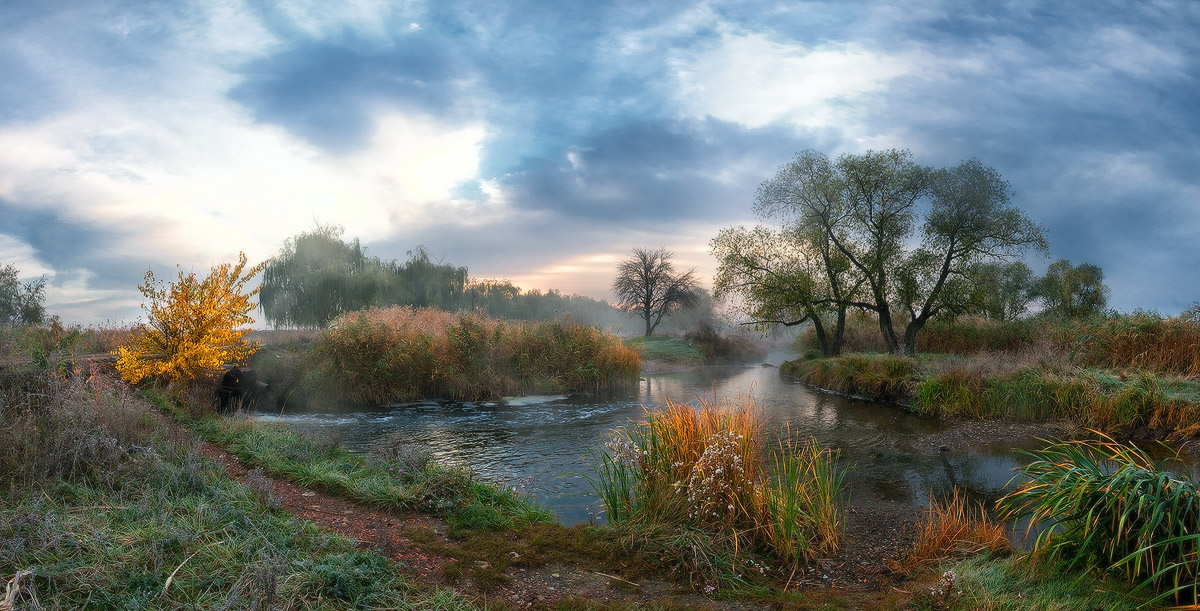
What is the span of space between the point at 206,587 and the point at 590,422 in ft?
30.1

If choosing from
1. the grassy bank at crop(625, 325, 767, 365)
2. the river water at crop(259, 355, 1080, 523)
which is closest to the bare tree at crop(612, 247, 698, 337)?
the grassy bank at crop(625, 325, 767, 365)

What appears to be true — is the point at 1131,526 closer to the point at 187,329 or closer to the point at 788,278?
the point at 187,329

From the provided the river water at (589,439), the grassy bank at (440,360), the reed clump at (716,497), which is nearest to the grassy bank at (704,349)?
the grassy bank at (440,360)

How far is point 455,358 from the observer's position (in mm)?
16578

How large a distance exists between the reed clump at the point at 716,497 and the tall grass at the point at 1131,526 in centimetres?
163

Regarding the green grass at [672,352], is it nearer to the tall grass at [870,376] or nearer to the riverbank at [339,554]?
the tall grass at [870,376]

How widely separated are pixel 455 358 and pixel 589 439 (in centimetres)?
709

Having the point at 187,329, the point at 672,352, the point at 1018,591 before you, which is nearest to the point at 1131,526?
the point at 1018,591

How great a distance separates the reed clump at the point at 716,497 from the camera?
493 centimetres

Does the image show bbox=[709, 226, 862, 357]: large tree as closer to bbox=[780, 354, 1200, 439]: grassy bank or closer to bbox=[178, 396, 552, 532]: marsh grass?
bbox=[780, 354, 1200, 439]: grassy bank

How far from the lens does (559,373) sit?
725 inches

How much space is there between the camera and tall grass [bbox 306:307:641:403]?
1541cm

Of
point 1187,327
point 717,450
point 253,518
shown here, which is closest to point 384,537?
point 253,518

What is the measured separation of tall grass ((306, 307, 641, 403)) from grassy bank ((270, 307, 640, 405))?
0.08ft
